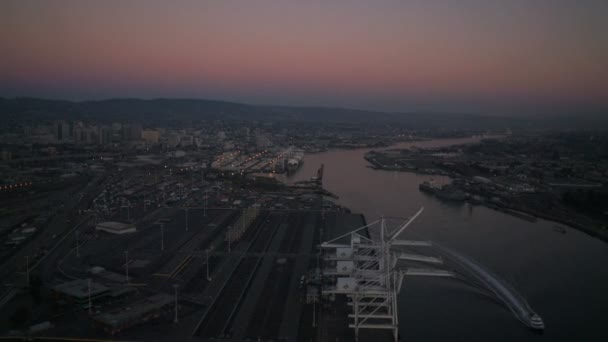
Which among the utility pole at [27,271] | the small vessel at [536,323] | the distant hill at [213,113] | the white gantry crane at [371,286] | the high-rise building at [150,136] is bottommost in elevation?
the utility pole at [27,271]

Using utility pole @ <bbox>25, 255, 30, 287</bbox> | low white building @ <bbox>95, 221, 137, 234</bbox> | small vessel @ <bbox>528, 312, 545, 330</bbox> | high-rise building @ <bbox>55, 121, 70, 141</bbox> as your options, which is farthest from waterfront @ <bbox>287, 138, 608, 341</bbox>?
high-rise building @ <bbox>55, 121, 70, 141</bbox>

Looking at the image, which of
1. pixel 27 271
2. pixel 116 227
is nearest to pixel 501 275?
pixel 27 271

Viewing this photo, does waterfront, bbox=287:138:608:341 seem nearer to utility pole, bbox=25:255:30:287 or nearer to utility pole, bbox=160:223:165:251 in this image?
utility pole, bbox=160:223:165:251

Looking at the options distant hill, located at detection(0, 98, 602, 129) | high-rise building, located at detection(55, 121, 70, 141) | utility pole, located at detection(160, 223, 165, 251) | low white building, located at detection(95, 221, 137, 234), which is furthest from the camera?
distant hill, located at detection(0, 98, 602, 129)

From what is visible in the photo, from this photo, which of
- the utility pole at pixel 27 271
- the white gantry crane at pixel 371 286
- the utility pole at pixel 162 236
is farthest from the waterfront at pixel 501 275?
the utility pole at pixel 27 271

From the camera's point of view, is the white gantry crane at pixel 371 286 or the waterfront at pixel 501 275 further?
the waterfront at pixel 501 275

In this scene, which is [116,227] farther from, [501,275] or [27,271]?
[501,275]

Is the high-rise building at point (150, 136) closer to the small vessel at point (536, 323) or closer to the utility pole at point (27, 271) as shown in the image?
the utility pole at point (27, 271)
